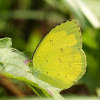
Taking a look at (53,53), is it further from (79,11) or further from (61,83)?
(79,11)

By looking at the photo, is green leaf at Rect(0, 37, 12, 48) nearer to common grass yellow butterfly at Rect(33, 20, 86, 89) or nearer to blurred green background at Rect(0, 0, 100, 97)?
common grass yellow butterfly at Rect(33, 20, 86, 89)

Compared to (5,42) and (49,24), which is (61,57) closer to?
(5,42)

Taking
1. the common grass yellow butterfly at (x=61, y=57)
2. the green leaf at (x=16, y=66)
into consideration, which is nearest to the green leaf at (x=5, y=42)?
the green leaf at (x=16, y=66)

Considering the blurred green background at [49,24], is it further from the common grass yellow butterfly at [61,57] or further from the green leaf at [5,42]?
the green leaf at [5,42]

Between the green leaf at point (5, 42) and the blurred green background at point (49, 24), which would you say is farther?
the blurred green background at point (49, 24)

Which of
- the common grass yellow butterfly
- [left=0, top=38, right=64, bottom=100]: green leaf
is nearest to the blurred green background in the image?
the common grass yellow butterfly

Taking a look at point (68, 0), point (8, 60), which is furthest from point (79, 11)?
point (8, 60)
